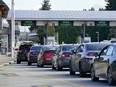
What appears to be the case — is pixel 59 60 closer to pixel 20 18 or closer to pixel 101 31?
pixel 20 18

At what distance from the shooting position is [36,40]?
485 ft

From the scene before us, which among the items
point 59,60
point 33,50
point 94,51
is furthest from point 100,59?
point 33,50

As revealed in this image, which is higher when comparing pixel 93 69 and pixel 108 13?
pixel 108 13

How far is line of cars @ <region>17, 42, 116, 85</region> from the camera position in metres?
21.3

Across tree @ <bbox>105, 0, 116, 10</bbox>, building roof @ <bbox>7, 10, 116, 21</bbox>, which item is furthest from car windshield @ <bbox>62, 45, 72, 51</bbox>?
tree @ <bbox>105, 0, 116, 10</bbox>

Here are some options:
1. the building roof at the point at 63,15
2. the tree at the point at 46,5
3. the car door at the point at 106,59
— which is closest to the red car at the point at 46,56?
the car door at the point at 106,59

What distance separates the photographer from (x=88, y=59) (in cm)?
2592

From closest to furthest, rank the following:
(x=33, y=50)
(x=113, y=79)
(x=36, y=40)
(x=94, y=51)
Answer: (x=113, y=79), (x=94, y=51), (x=33, y=50), (x=36, y=40)

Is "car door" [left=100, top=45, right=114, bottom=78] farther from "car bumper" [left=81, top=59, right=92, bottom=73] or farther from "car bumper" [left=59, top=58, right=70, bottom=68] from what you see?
"car bumper" [left=59, top=58, right=70, bottom=68]

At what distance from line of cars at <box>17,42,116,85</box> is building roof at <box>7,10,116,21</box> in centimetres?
3397

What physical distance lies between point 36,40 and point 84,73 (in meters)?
122

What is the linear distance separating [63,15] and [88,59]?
1964 inches

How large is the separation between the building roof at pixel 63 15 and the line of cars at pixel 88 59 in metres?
34.0

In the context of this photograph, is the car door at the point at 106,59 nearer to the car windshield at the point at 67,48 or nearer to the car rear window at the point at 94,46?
the car rear window at the point at 94,46
